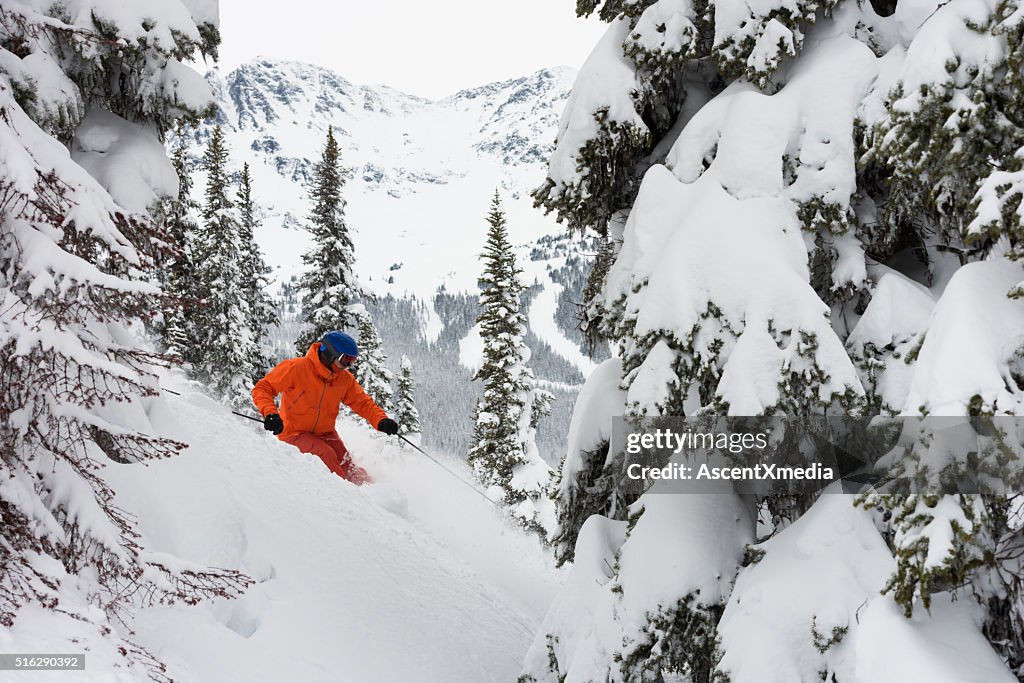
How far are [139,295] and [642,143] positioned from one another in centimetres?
379

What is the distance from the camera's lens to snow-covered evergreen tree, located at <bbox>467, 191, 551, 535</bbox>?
23219 mm

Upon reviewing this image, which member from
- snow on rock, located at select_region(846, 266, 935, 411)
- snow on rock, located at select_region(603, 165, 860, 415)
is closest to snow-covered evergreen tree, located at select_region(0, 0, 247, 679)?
snow on rock, located at select_region(603, 165, 860, 415)

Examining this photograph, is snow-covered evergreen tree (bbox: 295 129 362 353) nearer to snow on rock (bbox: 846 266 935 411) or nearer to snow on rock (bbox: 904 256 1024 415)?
snow on rock (bbox: 846 266 935 411)

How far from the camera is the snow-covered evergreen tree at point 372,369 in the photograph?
28.2 m

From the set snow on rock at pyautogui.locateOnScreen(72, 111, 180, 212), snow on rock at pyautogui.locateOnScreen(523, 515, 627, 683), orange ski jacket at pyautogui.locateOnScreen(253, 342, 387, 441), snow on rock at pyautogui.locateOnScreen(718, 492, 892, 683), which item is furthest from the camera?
orange ski jacket at pyautogui.locateOnScreen(253, 342, 387, 441)

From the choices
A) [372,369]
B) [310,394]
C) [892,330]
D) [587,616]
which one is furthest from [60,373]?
[372,369]

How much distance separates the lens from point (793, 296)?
4398 millimetres

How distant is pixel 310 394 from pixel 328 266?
15970mm

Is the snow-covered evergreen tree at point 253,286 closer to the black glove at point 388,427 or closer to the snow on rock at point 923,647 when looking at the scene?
the black glove at point 388,427

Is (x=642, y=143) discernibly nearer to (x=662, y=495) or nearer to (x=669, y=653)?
(x=662, y=495)

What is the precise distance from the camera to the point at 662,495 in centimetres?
518

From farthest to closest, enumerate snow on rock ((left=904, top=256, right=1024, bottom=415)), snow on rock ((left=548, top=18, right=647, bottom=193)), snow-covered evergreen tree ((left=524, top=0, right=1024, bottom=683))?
snow on rock ((left=548, top=18, right=647, bottom=193))
snow-covered evergreen tree ((left=524, top=0, right=1024, bottom=683))
snow on rock ((left=904, top=256, right=1024, bottom=415))

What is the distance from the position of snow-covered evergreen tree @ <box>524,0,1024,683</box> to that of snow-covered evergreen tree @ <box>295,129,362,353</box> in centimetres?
1958

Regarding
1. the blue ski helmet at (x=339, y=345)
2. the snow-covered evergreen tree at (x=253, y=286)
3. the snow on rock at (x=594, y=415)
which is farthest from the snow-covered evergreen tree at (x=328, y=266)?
the snow on rock at (x=594, y=415)
